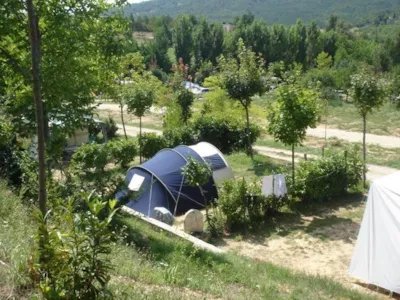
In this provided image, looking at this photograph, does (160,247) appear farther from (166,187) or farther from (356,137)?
(356,137)

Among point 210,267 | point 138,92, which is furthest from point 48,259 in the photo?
point 138,92

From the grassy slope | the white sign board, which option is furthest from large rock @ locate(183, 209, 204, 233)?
the white sign board

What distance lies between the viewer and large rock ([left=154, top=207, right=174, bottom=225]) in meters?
11.1

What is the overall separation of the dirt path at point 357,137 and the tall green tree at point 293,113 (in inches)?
484

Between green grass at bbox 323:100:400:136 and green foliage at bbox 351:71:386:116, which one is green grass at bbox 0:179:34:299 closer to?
green foliage at bbox 351:71:386:116

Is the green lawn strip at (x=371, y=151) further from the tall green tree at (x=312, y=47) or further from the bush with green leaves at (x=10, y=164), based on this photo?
Answer: the tall green tree at (x=312, y=47)

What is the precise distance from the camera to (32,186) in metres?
7.99

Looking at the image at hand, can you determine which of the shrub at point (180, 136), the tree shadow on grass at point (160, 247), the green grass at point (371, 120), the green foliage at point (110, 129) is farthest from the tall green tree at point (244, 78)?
the green grass at point (371, 120)

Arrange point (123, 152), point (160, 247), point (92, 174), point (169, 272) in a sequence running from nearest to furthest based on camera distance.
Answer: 1. point (169, 272)
2. point (160, 247)
3. point (92, 174)
4. point (123, 152)

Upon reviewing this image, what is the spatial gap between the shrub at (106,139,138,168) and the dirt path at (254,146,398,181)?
608 centimetres

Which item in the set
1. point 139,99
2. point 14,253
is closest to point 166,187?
point 139,99

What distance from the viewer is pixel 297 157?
19672 mm

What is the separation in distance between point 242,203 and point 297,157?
30.7 ft

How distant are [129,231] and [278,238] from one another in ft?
12.1
